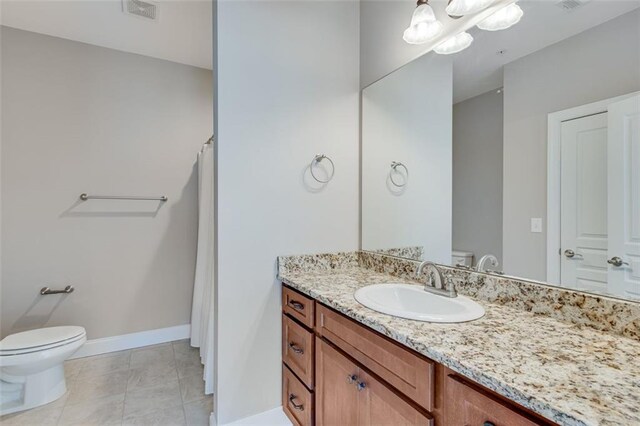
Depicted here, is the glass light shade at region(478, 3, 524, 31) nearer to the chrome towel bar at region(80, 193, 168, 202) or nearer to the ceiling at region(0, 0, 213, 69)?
the ceiling at region(0, 0, 213, 69)

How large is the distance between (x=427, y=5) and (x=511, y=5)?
36 centimetres

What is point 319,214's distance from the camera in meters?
1.79

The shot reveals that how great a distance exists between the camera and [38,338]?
1960 millimetres

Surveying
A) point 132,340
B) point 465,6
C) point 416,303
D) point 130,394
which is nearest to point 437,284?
point 416,303

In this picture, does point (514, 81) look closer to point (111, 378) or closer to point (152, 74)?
point (152, 74)

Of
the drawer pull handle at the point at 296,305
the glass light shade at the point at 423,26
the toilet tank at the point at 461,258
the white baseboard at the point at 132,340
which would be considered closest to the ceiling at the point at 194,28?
the glass light shade at the point at 423,26

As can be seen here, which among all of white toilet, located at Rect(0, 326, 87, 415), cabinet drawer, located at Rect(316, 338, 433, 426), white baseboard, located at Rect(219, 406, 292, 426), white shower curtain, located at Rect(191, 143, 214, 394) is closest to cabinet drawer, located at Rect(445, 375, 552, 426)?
cabinet drawer, located at Rect(316, 338, 433, 426)

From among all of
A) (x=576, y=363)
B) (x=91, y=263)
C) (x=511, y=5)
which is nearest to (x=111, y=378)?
(x=91, y=263)

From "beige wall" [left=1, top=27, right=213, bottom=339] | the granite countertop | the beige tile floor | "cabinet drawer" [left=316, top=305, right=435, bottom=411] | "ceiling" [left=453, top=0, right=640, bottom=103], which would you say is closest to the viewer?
the granite countertop

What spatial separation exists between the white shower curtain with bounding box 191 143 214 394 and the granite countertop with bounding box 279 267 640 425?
121cm

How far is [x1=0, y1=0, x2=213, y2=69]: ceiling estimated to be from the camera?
2.03 meters

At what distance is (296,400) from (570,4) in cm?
196

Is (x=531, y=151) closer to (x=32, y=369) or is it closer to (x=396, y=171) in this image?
(x=396, y=171)

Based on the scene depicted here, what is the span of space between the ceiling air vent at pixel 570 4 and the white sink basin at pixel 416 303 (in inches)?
41.5
